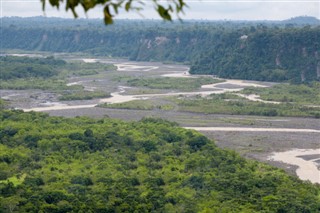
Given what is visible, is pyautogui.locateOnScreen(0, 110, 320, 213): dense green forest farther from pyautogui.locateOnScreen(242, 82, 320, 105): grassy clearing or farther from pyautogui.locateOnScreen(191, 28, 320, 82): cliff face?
pyautogui.locateOnScreen(191, 28, 320, 82): cliff face

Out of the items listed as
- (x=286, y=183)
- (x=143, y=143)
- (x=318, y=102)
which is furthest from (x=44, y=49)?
(x=286, y=183)

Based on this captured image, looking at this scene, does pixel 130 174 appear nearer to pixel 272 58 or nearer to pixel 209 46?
pixel 272 58

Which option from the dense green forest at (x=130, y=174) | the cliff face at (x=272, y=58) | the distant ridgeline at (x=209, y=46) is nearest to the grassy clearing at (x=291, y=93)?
the distant ridgeline at (x=209, y=46)

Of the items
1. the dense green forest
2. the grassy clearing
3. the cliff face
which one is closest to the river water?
the grassy clearing

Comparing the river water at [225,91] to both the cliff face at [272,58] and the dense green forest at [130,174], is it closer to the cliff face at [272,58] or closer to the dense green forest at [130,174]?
the dense green forest at [130,174]

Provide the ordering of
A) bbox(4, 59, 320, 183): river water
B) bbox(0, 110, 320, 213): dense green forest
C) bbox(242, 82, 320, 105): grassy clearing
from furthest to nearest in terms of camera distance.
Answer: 1. bbox(242, 82, 320, 105): grassy clearing
2. bbox(4, 59, 320, 183): river water
3. bbox(0, 110, 320, 213): dense green forest

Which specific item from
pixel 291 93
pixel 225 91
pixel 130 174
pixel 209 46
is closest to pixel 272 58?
pixel 225 91
